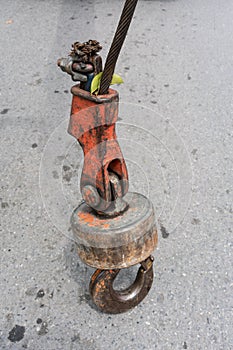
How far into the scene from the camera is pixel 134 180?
1.14 metres

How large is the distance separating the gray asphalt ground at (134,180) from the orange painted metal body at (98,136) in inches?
13.4

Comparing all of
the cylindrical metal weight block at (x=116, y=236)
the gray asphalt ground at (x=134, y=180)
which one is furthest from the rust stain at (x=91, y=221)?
the gray asphalt ground at (x=134, y=180)

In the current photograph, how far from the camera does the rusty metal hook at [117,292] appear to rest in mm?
748

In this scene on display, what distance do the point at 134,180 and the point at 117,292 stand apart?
411mm

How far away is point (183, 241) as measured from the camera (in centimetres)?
99

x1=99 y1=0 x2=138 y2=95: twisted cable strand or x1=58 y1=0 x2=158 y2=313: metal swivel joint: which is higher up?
x1=99 y1=0 x2=138 y2=95: twisted cable strand

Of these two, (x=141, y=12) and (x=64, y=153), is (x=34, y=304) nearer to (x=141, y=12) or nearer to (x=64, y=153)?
(x=64, y=153)

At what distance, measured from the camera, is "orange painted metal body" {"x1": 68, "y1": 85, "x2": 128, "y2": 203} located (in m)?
0.59

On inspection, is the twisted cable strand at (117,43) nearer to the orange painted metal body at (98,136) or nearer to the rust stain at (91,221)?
the orange painted metal body at (98,136)

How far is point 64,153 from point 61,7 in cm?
124

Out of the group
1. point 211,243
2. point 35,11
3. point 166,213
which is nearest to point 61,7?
point 35,11

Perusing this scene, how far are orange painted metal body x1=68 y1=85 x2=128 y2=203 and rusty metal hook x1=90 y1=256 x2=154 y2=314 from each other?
181 mm

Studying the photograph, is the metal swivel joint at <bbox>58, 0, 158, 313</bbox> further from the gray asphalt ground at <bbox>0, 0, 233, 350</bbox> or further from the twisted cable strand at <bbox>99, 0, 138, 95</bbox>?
the gray asphalt ground at <bbox>0, 0, 233, 350</bbox>

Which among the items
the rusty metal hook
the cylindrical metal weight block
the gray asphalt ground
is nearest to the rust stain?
the cylindrical metal weight block
